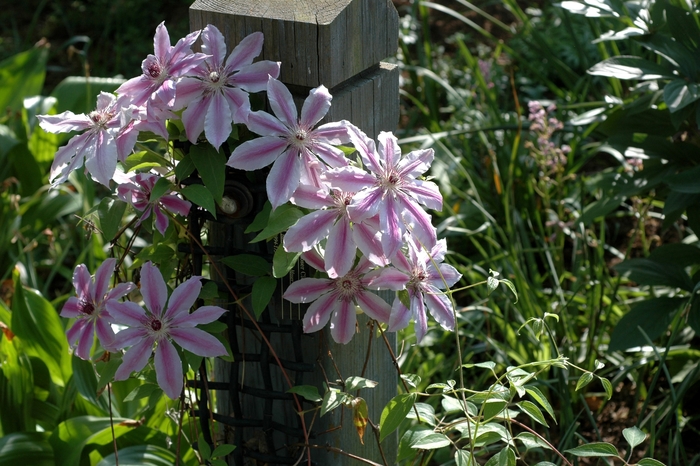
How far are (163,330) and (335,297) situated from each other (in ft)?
0.81

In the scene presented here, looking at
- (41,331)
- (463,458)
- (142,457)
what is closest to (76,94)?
(41,331)

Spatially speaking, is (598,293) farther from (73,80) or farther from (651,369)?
(73,80)

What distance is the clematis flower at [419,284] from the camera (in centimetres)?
110

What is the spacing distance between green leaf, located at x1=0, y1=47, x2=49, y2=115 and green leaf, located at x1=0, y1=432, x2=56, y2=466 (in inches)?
66.6

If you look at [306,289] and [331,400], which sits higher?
[306,289]

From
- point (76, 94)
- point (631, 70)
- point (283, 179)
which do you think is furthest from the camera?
point (76, 94)

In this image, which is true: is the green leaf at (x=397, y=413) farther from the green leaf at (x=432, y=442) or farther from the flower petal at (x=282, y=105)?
the flower petal at (x=282, y=105)

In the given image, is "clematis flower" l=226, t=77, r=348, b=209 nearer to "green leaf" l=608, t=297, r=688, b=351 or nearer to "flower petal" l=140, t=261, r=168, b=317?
"flower petal" l=140, t=261, r=168, b=317

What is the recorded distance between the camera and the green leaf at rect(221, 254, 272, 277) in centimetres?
114

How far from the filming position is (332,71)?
1120 millimetres

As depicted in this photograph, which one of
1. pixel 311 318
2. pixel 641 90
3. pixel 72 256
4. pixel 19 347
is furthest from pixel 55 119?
pixel 72 256

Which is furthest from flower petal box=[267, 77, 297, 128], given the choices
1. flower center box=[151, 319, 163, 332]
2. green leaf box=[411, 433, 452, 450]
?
green leaf box=[411, 433, 452, 450]

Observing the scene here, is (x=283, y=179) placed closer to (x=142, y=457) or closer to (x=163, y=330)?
(x=163, y=330)

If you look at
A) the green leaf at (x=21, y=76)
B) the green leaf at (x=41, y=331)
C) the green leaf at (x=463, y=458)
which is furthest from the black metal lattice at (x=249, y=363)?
the green leaf at (x=21, y=76)
